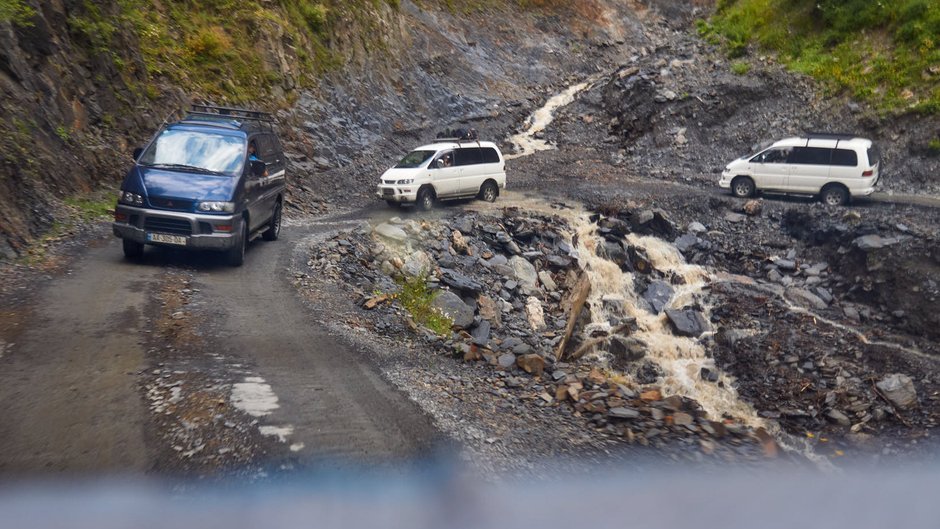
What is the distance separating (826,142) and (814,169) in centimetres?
81

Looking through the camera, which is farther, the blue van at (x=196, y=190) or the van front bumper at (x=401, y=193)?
the van front bumper at (x=401, y=193)

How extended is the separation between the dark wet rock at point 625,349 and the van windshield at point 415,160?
316 inches

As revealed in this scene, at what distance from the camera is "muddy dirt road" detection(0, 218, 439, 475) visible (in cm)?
527

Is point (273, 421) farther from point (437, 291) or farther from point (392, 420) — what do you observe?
point (437, 291)

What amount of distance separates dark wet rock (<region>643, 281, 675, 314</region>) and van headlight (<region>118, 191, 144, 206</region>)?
10980mm

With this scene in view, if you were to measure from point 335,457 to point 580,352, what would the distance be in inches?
316

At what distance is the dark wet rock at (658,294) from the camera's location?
1594 centimetres

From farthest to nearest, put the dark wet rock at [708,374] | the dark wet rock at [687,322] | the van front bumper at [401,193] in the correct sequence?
the van front bumper at [401,193] < the dark wet rock at [687,322] < the dark wet rock at [708,374]

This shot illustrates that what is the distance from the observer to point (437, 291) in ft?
39.0

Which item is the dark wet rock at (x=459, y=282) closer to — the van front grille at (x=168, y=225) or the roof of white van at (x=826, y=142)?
the van front grille at (x=168, y=225)

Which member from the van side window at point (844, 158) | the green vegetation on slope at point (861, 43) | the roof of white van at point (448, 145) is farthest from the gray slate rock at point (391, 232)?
the green vegetation on slope at point (861, 43)

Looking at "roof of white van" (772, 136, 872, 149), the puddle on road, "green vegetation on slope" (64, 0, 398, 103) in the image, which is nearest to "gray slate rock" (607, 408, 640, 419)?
the puddle on road

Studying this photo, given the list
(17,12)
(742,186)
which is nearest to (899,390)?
(742,186)

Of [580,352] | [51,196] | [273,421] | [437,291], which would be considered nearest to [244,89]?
[51,196]
